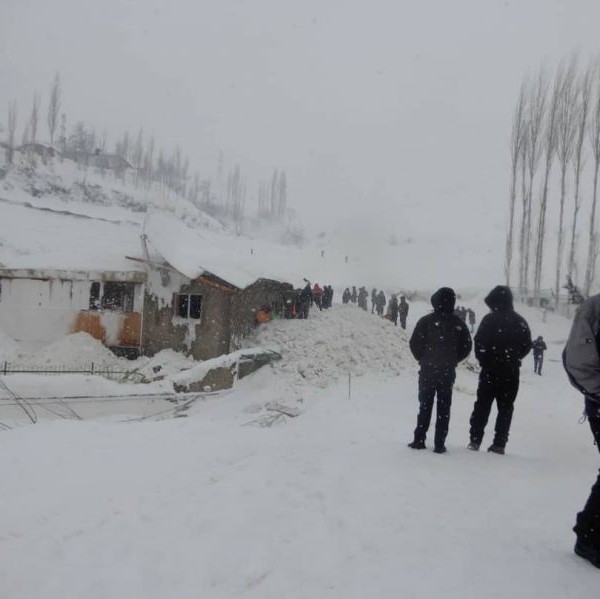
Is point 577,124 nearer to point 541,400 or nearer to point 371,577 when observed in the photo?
point 541,400

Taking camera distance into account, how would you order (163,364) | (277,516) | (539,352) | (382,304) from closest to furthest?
1. (277,516)
2. (163,364)
3. (539,352)
4. (382,304)

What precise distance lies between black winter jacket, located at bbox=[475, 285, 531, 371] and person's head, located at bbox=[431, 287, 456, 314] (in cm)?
41

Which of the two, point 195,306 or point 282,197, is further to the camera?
point 282,197

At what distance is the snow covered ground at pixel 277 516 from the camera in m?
2.68

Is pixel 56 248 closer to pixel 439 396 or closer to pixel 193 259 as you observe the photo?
pixel 193 259

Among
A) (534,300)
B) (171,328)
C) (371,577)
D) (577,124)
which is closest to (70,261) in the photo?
(171,328)

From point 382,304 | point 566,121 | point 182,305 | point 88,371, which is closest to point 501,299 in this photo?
point 88,371

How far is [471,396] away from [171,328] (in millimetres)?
11659

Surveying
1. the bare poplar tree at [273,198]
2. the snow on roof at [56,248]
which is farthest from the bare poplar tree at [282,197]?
the snow on roof at [56,248]

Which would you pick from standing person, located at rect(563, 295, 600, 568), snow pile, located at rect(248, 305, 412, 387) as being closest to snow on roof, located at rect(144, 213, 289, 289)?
snow pile, located at rect(248, 305, 412, 387)

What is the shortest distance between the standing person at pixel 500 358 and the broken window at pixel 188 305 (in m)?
14.4

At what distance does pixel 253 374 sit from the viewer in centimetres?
1548

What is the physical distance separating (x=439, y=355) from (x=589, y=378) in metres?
2.34

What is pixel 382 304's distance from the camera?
27859mm
